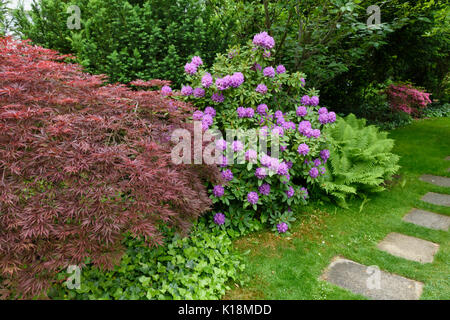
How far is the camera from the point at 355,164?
465 cm

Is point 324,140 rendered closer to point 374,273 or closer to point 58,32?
point 374,273

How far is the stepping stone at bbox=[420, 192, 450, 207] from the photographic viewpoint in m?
4.34

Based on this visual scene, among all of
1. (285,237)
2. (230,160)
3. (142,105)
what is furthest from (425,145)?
Answer: (142,105)

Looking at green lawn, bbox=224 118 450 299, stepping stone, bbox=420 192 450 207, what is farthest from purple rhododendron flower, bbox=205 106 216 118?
stepping stone, bbox=420 192 450 207

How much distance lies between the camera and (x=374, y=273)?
116 inches

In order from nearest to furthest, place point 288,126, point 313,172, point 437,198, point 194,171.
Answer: point 194,171
point 288,126
point 313,172
point 437,198

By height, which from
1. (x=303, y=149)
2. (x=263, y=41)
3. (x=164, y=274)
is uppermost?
(x=263, y=41)

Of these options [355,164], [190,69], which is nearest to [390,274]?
[355,164]

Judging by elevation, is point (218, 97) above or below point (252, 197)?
above

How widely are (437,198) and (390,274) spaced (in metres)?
2.17

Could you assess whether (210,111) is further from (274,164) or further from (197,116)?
(274,164)

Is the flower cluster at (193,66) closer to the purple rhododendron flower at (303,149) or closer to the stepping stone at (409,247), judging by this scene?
the purple rhododendron flower at (303,149)

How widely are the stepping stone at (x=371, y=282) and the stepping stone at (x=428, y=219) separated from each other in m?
1.22

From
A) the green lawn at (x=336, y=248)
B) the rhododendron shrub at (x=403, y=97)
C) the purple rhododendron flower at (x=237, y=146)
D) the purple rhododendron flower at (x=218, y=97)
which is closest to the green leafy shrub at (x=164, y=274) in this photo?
the green lawn at (x=336, y=248)
